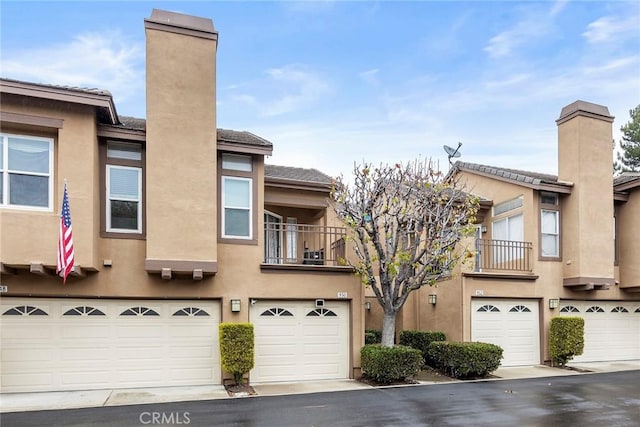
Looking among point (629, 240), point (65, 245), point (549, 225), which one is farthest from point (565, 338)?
point (65, 245)

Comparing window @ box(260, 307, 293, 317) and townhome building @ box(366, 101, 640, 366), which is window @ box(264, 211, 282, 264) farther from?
townhome building @ box(366, 101, 640, 366)

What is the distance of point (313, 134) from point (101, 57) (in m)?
10.1

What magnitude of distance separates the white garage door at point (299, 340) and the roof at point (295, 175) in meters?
3.99

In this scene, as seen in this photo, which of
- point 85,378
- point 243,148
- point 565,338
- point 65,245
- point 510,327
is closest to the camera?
point 65,245

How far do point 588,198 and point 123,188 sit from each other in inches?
539

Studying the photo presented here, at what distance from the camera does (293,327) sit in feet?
40.5

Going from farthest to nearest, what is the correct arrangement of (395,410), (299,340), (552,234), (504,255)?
(504,255) < (552,234) < (299,340) < (395,410)

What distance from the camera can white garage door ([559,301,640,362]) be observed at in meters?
A: 15.9

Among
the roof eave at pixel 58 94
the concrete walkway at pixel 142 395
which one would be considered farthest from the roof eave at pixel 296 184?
the concrete walkway at pixel 142 395

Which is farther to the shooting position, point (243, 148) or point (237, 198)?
point (237, 198)

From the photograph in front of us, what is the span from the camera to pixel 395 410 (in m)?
9.23

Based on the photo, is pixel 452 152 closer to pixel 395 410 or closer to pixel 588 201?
pixel 588 201

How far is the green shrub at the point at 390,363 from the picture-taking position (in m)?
11.6

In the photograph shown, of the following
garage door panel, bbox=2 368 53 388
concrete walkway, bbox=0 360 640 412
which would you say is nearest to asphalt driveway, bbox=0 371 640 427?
concrete walkway, bbox=0 360 640 412
